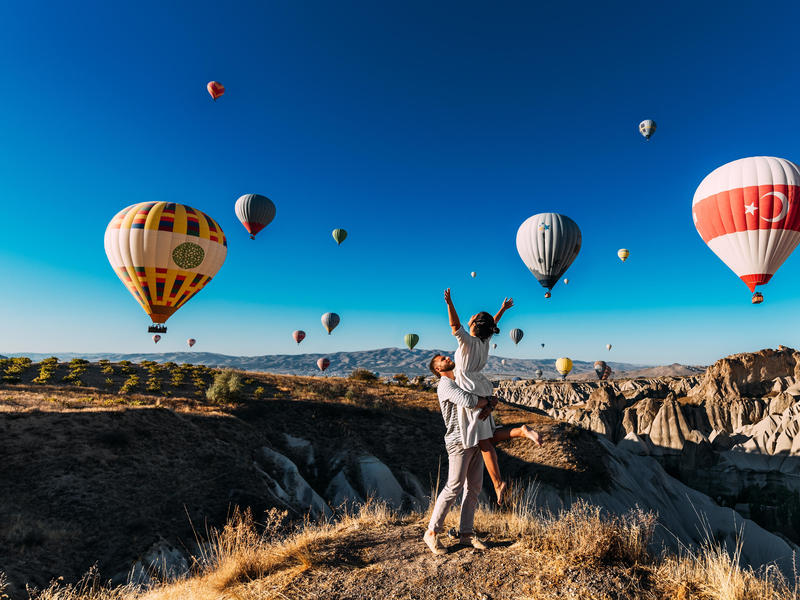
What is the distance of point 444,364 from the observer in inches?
210

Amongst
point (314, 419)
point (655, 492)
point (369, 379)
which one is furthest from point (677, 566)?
point (369, 379)

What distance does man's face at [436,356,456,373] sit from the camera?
5312mm

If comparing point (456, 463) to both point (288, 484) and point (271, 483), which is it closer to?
point (271, 483)

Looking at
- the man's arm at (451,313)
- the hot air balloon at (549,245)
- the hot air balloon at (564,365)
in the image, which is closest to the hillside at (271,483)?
the man's arm at (451,313)

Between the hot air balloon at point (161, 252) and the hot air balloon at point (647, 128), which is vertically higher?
the hot air balloon at point (647, 128)

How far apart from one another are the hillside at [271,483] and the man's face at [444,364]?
7.65ft

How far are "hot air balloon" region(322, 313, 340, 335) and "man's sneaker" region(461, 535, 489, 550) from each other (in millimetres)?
60219

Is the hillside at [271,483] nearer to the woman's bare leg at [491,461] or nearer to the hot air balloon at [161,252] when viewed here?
the woman's bare leg at [491,461]

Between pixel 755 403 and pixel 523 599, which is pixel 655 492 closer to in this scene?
pixel 523 599

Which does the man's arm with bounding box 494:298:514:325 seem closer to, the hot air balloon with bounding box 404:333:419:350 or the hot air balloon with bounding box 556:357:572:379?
the hot air balloon with bounding box 404:333:419:350

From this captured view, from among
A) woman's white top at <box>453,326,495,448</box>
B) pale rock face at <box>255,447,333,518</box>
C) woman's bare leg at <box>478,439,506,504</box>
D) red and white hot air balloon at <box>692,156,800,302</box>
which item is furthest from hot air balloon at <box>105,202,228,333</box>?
red and white hot air balloon at <box>692,156,800,302</box>

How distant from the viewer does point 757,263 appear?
2225cm

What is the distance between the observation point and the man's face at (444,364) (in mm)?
5312

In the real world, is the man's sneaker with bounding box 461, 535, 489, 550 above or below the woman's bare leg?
below
